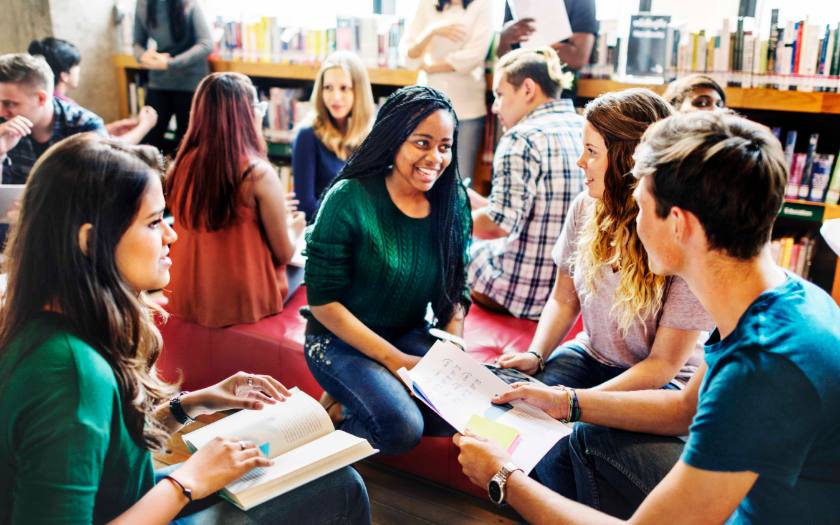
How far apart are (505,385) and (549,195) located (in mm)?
1029

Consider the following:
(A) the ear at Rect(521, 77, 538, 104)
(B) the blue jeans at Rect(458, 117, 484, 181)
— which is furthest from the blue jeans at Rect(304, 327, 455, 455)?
(B) the blue jeans at Rect(458, 117, 484, 181)

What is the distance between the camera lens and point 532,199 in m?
2.44

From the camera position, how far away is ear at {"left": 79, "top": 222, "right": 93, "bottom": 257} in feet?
3.25

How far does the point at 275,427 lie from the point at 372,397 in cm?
50

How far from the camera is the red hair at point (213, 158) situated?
224cm

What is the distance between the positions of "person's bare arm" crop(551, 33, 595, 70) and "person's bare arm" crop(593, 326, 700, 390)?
2122mm

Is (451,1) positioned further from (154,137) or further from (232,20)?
(154,137)

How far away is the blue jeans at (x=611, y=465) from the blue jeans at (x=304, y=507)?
50cm

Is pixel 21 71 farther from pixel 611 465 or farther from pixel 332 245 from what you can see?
pixel 611 465

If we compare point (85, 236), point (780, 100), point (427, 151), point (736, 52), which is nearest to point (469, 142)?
point (736, 52)

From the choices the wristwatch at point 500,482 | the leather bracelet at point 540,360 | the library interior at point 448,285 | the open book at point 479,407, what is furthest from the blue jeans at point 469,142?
the wristwatch at point 500,482

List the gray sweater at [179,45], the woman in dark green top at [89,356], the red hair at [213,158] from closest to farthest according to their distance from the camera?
the woman in dark green top at [89,356] < the red hair at [213,158] < the gray sweater at [179,45]

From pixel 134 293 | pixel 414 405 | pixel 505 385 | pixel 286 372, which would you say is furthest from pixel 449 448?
pixel 134 293

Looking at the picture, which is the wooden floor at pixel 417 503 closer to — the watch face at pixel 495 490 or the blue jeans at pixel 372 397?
the blue jeans at pixel 372 397
